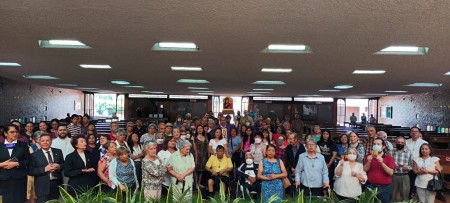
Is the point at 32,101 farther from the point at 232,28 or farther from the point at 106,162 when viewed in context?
the point at 232,28

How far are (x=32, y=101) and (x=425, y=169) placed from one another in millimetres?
15810

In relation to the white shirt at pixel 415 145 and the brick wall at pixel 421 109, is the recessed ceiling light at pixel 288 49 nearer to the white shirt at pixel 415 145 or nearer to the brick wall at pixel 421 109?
the white shirt at pixel 415 145

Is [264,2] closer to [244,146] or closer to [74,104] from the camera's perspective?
[244,146]

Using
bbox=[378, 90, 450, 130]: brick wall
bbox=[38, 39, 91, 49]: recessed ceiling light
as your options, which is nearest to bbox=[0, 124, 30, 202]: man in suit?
bbox=[38, 39, 91, 49]: recessed ceiling light

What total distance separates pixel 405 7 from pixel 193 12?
1.95m

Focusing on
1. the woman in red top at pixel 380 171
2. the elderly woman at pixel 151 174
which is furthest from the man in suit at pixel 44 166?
the woman in red top at pixel 380 171

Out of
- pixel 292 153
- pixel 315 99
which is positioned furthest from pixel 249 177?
pixel 315 99

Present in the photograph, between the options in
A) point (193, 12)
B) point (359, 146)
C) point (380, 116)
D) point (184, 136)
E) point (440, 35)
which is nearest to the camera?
point (193, 12)

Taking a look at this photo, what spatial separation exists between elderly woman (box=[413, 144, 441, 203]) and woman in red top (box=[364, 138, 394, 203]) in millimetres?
885

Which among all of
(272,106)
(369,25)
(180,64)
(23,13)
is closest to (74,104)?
(272,106)

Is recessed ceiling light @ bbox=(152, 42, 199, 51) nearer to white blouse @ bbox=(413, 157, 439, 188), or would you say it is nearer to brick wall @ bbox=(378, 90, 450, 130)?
white blouse @ bbox=(413, 157, 439, 188)

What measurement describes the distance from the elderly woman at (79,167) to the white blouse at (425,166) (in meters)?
4.95

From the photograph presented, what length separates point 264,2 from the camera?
10.0 ft

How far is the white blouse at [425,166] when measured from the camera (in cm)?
541
